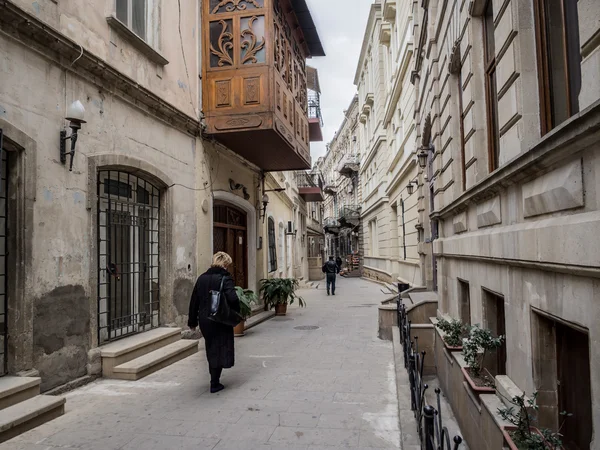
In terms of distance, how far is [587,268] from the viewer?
8.16ft

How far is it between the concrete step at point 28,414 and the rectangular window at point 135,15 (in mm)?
5902

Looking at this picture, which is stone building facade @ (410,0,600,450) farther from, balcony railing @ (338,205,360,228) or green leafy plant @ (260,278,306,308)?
balcony railing @ (338,205,360,228)

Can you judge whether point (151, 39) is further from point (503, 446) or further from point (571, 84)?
point (503, 446)

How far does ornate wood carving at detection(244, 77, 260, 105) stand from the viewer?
31.1ft

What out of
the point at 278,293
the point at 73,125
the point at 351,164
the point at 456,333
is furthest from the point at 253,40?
the point at 351,164

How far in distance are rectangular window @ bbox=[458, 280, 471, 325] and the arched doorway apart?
255 inches

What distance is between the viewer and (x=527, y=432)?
3.08 m

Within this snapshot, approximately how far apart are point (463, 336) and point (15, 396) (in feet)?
18.0

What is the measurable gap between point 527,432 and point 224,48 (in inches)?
365

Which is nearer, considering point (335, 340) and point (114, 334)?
point (114, 334)

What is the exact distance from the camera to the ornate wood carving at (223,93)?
9.73 metres

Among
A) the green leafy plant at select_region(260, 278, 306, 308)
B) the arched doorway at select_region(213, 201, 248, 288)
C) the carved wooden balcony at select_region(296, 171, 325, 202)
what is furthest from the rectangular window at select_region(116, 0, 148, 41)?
the carved wooden balcony at select_region(296, 171, 325, 202)

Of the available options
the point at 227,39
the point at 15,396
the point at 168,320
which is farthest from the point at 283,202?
the point at 15,396

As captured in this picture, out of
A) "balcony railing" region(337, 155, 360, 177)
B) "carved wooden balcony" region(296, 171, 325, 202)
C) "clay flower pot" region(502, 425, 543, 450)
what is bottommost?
"clay flower pot" region(502, 425, 543, 450)
